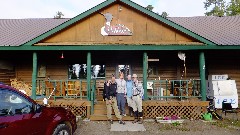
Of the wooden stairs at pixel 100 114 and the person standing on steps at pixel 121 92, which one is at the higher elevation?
the person standing on steps at pixel 121 92

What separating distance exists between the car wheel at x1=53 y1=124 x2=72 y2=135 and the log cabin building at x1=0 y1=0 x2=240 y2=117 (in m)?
4.20

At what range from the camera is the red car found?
515cm

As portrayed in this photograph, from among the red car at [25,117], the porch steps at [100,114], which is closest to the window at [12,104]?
the red car at [25,117]

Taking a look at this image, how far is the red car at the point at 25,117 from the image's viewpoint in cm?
515

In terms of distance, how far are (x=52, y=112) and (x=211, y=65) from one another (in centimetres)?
1092

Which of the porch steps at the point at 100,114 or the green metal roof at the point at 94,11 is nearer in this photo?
the porch steps at the point at 100,114

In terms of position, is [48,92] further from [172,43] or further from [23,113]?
[23,113]

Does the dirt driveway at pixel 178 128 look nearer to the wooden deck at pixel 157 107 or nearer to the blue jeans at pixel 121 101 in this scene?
the wooden deck at pixel 157 107

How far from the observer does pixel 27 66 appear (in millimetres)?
14891

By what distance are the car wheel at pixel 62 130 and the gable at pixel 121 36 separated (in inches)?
217

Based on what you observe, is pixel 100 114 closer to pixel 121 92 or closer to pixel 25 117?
pixel 121 92

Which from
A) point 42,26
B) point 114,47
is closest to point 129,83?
point 114,47

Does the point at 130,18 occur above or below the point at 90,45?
above

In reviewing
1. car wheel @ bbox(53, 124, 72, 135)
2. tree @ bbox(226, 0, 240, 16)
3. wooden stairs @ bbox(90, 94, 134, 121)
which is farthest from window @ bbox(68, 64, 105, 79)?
tree @ bbox(226, 0, 240, 16)
